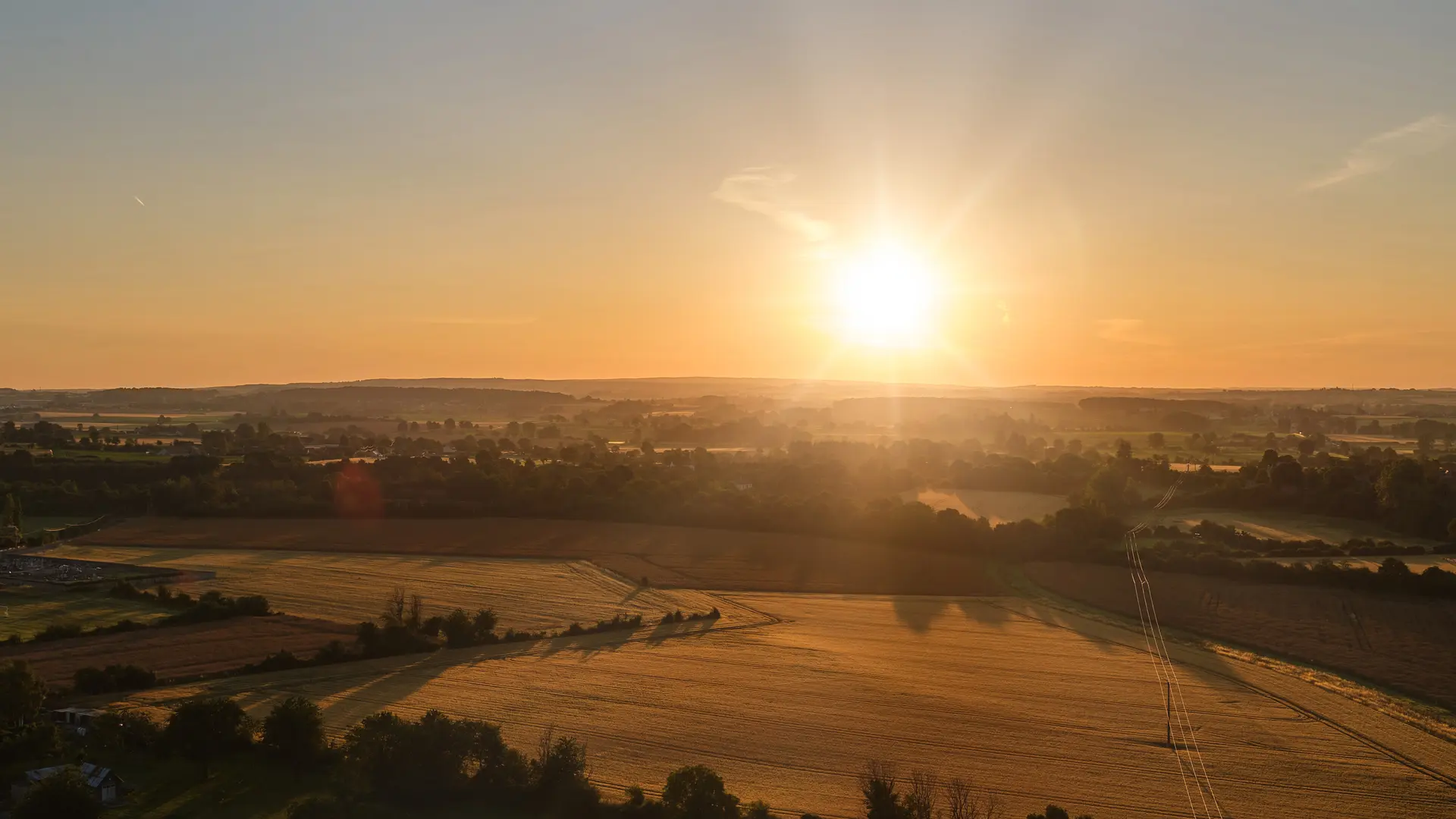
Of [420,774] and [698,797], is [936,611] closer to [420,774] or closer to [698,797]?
[698,797]

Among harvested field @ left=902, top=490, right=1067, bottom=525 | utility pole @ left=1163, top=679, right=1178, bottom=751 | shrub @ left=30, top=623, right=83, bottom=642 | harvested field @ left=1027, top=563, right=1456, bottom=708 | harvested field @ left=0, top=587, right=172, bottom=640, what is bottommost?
harvested field @ left=0, top=587, right=172, bottom=640

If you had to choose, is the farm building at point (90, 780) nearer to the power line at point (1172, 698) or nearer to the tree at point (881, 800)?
the tree at point (881, 800)

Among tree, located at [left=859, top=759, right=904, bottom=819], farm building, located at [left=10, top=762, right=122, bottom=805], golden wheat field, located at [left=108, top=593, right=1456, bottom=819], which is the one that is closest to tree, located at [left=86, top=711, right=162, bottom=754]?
farm building, located at [left=10, top=762, right=122, bottom=805]

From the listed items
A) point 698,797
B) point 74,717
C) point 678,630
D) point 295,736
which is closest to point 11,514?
point 74,717

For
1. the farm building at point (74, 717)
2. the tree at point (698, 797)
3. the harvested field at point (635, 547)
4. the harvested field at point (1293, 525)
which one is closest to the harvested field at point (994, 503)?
the harvested field at point (1293, 525)

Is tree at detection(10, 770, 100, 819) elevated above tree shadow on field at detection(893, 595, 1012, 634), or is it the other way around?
tree shadow on field at detection(893, 595, 1012, 634)

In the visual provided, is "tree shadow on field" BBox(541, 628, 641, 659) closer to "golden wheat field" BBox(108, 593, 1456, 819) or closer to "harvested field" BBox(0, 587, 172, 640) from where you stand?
"golden wheat field" BBox(108, 593, 1456, 819)
